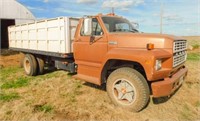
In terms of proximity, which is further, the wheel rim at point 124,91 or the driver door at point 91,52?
the driver door at point 91,52

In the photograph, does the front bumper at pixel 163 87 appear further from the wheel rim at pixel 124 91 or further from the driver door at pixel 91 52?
the driver door at pixel 91 52

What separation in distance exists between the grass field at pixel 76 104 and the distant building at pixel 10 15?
14547mm

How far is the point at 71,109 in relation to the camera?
5395 mm

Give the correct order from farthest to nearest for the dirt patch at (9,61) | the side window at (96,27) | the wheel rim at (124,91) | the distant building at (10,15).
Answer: the distant building at (10,15) < the dirt patch at (9,61) < the side window at (96,27) < the wheel rim at (124,91)

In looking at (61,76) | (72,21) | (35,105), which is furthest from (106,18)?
(61,76)

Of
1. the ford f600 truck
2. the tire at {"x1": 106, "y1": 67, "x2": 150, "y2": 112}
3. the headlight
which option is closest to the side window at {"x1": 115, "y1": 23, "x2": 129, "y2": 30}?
the ford f600 truck

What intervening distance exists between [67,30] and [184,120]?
418 centimetres

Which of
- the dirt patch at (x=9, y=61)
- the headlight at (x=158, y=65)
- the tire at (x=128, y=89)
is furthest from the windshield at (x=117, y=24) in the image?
the dirt patch at (x=9, y=61)

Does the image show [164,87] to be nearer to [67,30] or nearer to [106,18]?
[106,18]

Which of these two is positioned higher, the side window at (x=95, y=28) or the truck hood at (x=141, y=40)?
the side window at (x=95, y=28)

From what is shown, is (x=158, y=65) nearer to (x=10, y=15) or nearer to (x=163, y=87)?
(x=163, y=87)

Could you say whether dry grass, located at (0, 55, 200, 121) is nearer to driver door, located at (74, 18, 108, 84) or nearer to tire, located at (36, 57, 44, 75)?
driver door, located at (74, 18, 108, 84)

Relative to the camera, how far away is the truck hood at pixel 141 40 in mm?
4973

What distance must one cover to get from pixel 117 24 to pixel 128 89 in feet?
6.75
